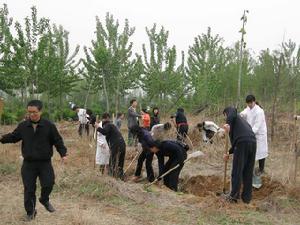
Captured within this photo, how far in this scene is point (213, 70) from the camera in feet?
81.4

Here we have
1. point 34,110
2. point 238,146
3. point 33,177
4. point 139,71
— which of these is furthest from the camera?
point 139,71

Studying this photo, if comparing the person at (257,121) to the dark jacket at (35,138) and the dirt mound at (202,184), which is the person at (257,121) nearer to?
the dirt mound at (202,184)

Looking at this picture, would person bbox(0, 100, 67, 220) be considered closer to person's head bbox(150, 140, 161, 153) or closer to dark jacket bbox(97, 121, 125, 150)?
person's head bbox(150, 140, 161, 153)

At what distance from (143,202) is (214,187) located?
7.99 feet

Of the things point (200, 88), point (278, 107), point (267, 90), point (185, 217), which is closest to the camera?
point (185, 217)

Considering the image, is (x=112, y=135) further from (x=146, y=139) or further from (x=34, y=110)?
(x=34, y=110)

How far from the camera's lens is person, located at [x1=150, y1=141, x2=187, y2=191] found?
7598 mm

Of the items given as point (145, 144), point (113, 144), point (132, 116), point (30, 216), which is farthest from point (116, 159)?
point (132, 116)

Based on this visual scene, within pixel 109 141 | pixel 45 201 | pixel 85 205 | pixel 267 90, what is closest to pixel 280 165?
pixel 109 141

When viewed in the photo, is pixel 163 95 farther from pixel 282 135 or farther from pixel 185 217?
pixel 185 217

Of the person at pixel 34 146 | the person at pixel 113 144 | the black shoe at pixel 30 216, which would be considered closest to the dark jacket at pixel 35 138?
the person at pixel 34 146

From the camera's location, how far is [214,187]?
8305mm

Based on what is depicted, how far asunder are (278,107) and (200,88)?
283 inches

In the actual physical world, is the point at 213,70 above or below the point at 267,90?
above
